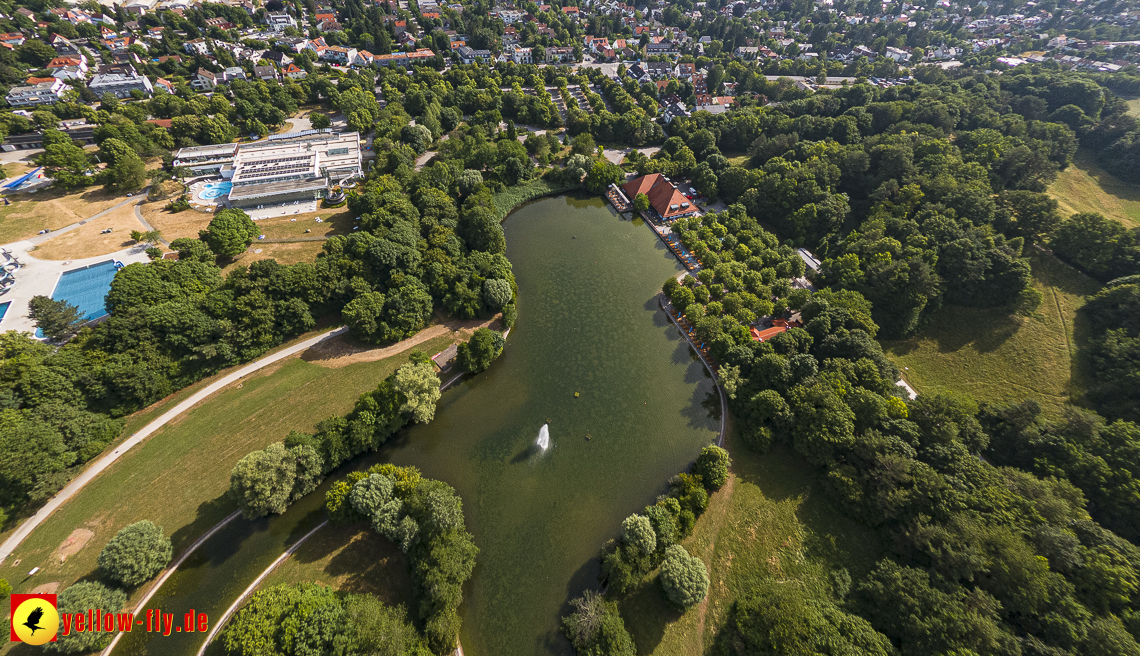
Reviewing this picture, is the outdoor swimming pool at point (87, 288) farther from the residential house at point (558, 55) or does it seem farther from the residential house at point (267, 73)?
the residential house at point (558, 55)

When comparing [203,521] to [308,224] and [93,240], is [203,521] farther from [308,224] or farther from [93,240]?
[93,240]

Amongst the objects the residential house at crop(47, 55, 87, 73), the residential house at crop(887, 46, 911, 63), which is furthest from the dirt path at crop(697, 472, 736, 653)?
the residential house at crop(47, 55, 87, 73)

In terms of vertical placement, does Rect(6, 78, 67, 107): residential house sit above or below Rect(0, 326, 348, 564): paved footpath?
above

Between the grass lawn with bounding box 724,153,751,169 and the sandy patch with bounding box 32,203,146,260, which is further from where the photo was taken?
the grass lawn with bounding box 724,153,751,169

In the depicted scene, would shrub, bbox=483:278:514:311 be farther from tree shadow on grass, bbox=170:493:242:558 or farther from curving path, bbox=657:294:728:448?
tree shadow on grass, bbox=170:493:242:558

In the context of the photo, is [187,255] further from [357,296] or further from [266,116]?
[266,116]

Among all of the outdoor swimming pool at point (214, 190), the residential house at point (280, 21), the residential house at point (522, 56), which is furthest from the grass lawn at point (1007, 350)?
the residential house at point (280, 21)

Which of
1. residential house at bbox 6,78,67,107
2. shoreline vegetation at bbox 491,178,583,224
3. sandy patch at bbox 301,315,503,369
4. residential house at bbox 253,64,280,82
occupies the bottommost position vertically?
sandy patch at bbox 301,315,503,369
